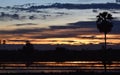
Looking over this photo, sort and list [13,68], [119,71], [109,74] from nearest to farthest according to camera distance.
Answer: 1. [109,74]
2. [119,71]
3. [13,68]

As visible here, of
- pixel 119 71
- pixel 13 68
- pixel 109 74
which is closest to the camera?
pixel 109 74

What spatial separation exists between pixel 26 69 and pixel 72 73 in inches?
143

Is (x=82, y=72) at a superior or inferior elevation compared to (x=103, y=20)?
superior

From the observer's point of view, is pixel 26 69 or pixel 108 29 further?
pixel 108 29

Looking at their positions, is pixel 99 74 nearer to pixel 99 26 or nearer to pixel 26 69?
pixel 26 69

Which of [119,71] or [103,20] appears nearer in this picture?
[119,71]

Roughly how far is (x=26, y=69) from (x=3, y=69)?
1.40 meters

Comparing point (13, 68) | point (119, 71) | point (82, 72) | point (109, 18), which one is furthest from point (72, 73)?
point (109, 18)

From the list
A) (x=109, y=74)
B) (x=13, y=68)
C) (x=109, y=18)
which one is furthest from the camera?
(x=109, y=18)

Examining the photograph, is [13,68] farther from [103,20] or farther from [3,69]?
[103,20]

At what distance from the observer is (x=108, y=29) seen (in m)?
77.9

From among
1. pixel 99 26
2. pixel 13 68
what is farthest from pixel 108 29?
pixel 13 68

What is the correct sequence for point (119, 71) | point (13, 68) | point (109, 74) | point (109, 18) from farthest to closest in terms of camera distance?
point (109, 18) → point (13, 68) → point (119, 71) → point (109, 74)

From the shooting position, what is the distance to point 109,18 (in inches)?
3049
